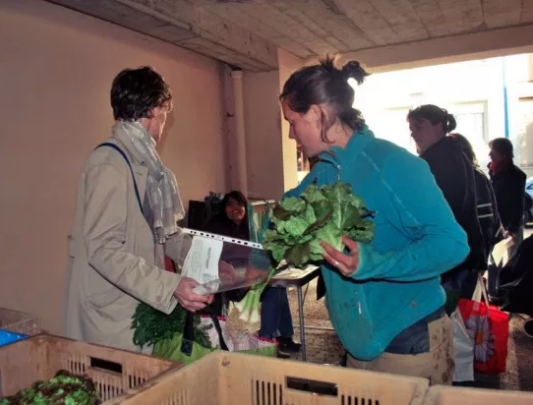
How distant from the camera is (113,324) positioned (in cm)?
186

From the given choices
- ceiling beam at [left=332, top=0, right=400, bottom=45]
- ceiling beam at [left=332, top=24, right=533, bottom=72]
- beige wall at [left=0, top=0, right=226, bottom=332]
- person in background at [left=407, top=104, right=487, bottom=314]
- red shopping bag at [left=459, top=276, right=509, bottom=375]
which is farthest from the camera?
ceiling beam at [left=332, top=24, right=533, bottom=72]

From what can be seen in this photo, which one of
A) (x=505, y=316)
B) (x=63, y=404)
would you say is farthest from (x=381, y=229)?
(x=505, y=316)

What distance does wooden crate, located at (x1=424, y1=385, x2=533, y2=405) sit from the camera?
3.34 feet

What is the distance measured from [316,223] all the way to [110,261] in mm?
820

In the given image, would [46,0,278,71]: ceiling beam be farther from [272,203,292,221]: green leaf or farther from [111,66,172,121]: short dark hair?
[272,203,292,221]: green leaf

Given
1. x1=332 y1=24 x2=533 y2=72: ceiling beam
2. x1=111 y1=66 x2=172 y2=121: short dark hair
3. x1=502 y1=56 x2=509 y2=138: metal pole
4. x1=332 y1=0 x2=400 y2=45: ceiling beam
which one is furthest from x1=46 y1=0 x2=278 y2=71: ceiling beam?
x1=502 y1=56 x2=509 y2=138: metal pole

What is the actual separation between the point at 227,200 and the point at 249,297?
280cm

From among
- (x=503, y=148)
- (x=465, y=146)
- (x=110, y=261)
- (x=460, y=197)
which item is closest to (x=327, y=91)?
(x=110, y=261)

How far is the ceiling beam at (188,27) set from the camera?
164 inches

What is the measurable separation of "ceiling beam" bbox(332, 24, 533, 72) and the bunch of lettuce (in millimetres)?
4912

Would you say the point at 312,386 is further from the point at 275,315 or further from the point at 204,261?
the point at 275,315

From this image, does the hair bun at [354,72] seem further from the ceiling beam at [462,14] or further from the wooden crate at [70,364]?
the ceiling beam at [462,14]

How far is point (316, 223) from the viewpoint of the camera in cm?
138

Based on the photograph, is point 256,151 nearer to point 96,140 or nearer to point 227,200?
point 227,200
